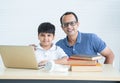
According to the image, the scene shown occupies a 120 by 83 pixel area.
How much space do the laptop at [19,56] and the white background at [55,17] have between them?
1515 mm

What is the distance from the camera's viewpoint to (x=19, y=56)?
147cm

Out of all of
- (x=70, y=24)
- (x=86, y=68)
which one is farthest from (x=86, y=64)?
(x=70, y=24)

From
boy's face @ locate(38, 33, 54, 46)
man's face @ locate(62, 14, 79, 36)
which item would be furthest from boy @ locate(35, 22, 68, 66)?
man's face @ locate(62, 14, 79, 36)

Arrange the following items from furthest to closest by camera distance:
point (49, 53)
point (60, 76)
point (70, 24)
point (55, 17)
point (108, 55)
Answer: point (55, 17) → point (108, 55) → point (70, 24) → point (49, 53) → point (60, 76)

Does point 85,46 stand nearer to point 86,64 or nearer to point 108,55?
point 108,55

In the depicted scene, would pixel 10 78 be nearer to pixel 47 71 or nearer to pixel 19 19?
pixel 47 71

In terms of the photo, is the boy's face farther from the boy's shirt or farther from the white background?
the white background

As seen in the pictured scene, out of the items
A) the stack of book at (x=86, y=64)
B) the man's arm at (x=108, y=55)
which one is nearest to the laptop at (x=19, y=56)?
the stack of book at (x=86, y=64)

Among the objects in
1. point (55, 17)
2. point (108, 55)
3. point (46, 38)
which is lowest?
point (108, 55)

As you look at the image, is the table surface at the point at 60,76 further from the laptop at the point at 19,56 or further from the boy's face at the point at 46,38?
the boy's face at the point at 46,38

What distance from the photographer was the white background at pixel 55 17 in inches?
118

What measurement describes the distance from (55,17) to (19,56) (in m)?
1.62

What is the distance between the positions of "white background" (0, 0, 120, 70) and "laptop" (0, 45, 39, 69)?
1.51 meters

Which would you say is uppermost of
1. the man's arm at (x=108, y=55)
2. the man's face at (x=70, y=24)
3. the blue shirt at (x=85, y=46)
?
the man's face at (x=70, y=24)
